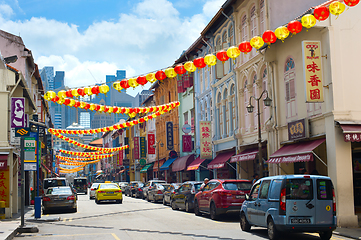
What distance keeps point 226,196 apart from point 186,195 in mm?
5602

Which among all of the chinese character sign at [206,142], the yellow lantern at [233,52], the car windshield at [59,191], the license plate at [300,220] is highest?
the yellow lantern at [233,52]

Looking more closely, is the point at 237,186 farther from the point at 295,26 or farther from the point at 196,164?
the point at 196,164

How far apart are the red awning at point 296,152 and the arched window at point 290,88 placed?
1.58 m

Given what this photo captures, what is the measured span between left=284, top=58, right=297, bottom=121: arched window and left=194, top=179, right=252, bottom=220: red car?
469cm

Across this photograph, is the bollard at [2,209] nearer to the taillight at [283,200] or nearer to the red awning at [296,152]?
the red awning at [296,152]

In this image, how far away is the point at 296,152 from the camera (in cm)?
1853

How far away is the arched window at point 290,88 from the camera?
20594 millimetres

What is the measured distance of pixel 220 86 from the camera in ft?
103

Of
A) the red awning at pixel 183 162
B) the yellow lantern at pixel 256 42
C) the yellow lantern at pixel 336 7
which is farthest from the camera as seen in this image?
the red awning at pixel 183 162

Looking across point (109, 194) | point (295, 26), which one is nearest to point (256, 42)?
point (295, 26)

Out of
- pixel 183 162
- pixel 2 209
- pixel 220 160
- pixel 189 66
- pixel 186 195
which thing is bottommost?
pixel 2 209

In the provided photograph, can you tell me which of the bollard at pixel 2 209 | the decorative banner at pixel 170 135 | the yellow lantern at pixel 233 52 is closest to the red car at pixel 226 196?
the yellow lantern at pixel 233 52

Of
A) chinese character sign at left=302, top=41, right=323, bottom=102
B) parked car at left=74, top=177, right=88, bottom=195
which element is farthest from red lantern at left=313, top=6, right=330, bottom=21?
parked car at left=74, top=177, right=88, bottom=195

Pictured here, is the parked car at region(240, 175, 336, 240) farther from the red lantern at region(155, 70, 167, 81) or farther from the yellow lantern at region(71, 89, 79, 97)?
the yellow lantern at region(71, 89, 79, 97)
